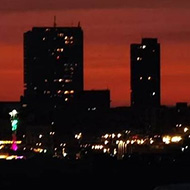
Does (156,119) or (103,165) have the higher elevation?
(156,119)

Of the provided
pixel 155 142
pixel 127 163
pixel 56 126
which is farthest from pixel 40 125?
pixel 127 163

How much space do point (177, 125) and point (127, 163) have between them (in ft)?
223

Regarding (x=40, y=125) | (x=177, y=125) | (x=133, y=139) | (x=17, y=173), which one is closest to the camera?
(x=17, y=173)

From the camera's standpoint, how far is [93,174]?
40.4 meters

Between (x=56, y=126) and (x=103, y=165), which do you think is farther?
(x=56, y=126)

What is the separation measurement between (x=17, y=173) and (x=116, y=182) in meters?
5.17

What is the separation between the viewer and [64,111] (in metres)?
168

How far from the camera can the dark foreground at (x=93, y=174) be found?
3556cm

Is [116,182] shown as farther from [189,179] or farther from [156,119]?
[156,119]

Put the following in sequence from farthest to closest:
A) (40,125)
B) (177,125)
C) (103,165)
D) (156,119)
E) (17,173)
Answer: (40,125)
(156,119)
(177,125)
(103,165)
(17,173)

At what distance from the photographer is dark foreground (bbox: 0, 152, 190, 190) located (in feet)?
117

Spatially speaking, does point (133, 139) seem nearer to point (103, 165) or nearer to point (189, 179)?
point (103, 165)

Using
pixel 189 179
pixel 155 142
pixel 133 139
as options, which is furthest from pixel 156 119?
pixel 189 179

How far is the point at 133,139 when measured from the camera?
107062mm
